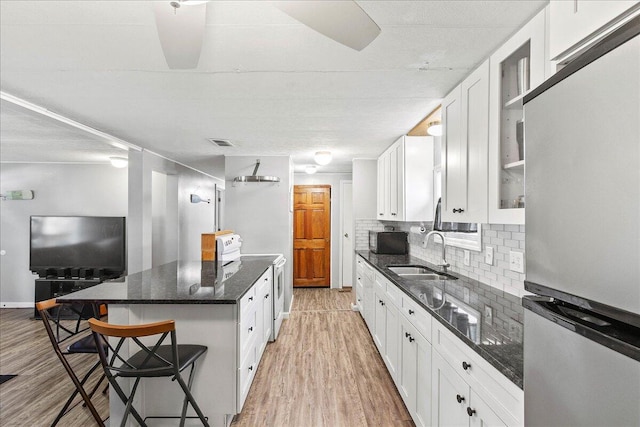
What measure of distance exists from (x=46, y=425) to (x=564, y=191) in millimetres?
3266

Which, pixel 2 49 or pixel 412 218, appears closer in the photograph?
pixel 2 49

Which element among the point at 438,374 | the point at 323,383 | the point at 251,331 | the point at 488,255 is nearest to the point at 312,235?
the point at 323,383

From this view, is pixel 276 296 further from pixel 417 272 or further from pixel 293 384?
pixel 417 272

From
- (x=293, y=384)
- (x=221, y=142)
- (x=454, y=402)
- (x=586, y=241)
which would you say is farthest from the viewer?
(x=221, y=142)

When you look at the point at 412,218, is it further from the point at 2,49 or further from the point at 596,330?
the point at 2,49

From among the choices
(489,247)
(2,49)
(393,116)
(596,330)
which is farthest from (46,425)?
(393,116)

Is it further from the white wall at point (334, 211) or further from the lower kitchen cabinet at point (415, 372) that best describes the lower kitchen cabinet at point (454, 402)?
the white wall at point (334, 211)

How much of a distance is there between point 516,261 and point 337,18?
1.68 meters

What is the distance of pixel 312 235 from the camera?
635 cm

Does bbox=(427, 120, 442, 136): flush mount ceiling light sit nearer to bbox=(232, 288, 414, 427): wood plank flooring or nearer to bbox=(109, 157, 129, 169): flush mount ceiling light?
bbox=(232, 288, 414, 427): wood plank flooring

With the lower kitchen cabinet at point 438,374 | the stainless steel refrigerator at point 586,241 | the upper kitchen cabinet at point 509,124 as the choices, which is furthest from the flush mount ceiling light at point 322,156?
the stainless steel refrigerator at point 586,241

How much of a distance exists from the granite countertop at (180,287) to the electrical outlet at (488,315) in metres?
1.38

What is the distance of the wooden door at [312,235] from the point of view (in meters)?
6.31

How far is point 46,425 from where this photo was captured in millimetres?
2219
